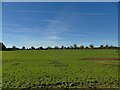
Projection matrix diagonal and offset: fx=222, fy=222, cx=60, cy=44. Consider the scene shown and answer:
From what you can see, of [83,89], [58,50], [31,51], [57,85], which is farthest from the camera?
[58,50]

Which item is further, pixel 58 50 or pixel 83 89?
pixel 58 50

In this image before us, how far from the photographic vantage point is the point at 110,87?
6.36 metres

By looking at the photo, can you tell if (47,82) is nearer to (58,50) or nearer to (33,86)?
(33,86)

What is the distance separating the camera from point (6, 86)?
21.0ft

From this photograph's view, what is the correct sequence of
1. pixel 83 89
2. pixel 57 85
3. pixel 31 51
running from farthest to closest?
pixel 31 51 < pixel 57 85 < pixel 83 89

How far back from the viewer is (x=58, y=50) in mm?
33156

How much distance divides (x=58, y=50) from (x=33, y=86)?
26.7 metres

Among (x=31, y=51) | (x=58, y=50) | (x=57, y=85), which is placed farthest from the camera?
(x=58, y=50)

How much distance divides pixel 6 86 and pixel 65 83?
1749mm

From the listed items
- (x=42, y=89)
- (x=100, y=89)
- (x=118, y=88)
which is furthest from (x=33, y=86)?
(x=118, y=88)

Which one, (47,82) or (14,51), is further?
(14,51)

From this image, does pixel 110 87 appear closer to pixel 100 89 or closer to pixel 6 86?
pixel 100 89

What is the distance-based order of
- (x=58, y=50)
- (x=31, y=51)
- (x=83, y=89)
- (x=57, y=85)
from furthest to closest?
(x=58, y=50), (x=31, y=51), (x=57, y=85), (x=83, y=89)

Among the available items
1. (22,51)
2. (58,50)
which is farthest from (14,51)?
(58,50)
